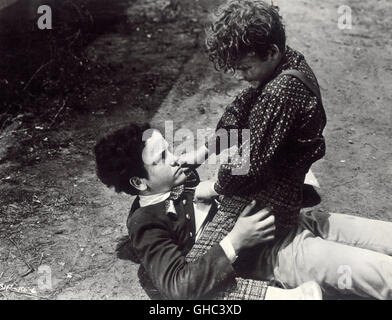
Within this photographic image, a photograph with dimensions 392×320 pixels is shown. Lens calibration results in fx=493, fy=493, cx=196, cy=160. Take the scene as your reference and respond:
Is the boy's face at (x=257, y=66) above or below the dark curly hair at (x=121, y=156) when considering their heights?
above

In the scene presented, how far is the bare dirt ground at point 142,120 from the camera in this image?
10.4ft

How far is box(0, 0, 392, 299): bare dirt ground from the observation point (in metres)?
3.16

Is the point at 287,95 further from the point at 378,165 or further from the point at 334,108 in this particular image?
the point at 334,108

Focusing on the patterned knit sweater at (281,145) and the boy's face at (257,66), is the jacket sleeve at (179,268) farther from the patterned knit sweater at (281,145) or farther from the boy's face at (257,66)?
the boy's face at (257,66)

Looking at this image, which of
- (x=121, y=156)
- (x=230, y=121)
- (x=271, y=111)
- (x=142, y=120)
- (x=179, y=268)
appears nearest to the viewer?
(x=271, y=111)

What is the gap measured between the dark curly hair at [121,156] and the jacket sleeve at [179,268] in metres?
0.30

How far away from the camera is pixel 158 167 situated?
8.80ft

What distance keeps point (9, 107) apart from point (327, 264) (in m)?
3.35

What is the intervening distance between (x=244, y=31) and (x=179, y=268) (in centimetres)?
122

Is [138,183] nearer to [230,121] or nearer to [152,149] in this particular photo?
[152,149]

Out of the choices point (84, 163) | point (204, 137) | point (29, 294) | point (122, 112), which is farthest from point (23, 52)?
point (29, 294)

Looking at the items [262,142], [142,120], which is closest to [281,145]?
[262,142]

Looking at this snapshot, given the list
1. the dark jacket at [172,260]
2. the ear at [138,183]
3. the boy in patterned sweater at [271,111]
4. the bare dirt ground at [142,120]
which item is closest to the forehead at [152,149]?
the ear at [138,183]

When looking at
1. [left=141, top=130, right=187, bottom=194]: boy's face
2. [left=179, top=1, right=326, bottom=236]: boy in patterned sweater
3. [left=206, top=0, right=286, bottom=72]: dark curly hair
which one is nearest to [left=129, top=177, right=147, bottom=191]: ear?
[left=141, top=130, right=187, bottom=194]: boy's face
